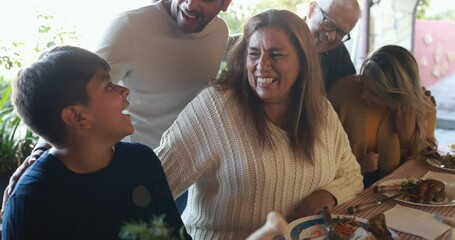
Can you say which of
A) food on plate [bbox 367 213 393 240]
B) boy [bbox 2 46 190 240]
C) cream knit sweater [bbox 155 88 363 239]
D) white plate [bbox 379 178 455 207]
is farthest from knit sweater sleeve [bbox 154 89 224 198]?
white plate [bbox 379 178 455 207]

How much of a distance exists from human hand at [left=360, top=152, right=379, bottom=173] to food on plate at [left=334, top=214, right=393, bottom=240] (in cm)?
63

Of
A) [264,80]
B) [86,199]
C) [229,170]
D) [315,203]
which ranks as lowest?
[315,203]

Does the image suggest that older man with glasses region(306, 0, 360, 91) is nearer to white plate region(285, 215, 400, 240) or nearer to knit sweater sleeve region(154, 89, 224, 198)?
knit sweater sleeve region(154, 89, 224, 198)

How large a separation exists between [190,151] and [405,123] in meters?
1.02

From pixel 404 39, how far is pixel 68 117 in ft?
14.5

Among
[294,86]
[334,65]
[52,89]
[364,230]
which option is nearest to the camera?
[52,89]

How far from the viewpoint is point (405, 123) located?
6.99ft

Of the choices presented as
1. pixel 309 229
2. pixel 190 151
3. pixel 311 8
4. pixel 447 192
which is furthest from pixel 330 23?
pixel 309 229

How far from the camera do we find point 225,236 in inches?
63.3

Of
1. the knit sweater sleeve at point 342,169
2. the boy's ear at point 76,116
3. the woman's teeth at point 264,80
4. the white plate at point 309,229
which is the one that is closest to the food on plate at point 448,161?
the knit sweater sleeve at point 342,169

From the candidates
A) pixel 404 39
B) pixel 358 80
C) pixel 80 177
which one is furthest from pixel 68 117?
pixel 404 39

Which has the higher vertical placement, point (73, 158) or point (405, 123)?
point (73, 158)

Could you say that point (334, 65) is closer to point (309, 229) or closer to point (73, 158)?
point (309, 229)

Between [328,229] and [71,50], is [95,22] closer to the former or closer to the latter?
[71,50]
